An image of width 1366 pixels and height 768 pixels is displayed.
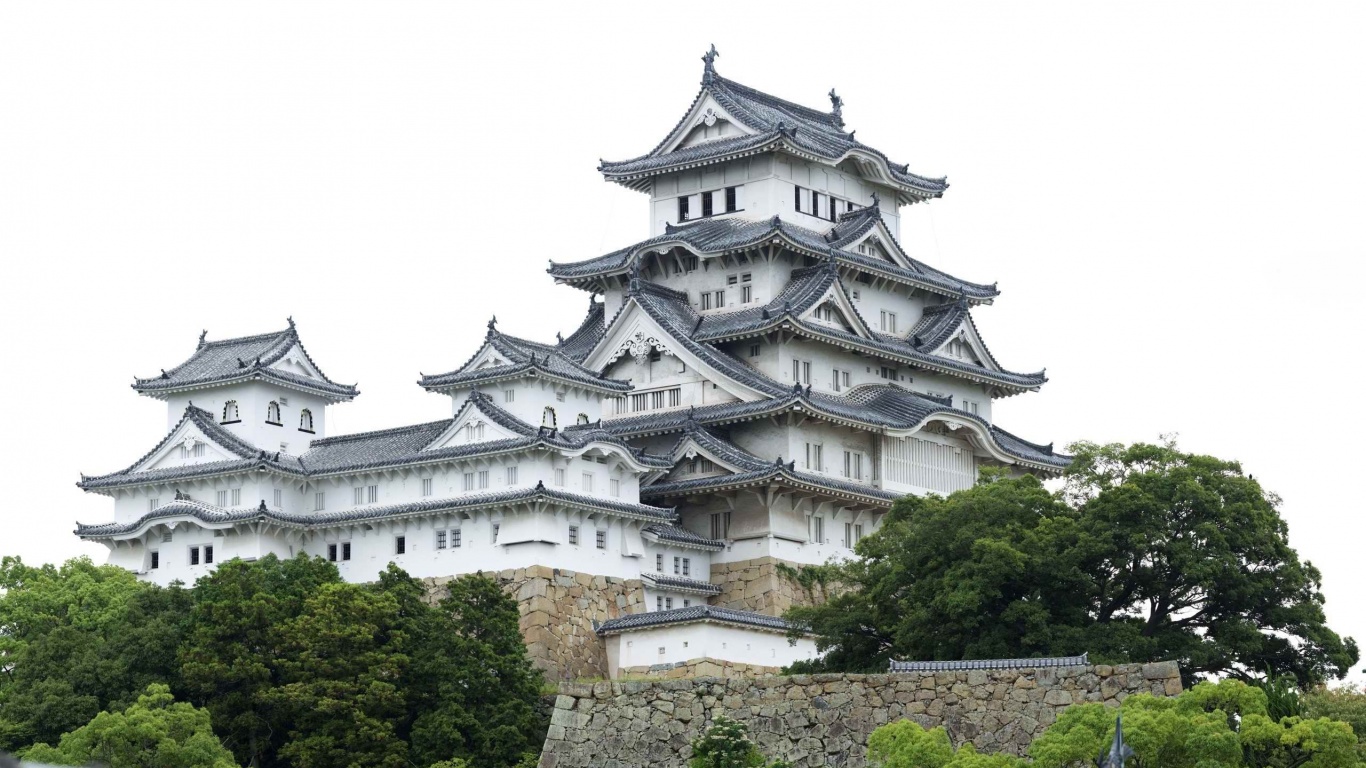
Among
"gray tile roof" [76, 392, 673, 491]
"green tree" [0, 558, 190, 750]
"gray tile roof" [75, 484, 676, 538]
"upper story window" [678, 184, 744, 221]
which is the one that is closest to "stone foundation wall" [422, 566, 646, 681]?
"gray tile roof" [75, 484, 676, 538]

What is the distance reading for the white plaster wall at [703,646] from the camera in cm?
5900

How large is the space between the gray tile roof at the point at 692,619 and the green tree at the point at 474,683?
201 inches

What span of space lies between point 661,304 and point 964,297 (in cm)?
1005

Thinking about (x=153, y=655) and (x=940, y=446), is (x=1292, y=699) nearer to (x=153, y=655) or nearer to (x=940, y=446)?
(x=153, y=655)

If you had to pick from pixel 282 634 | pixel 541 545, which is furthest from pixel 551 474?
pixel 282 634

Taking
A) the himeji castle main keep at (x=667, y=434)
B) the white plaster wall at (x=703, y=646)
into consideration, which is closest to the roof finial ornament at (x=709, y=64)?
the himeji castle main keep at (x=667, y=434)

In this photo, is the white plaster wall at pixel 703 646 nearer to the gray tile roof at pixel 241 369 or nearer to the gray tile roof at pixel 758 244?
the gray tile roof at pixel 241 369

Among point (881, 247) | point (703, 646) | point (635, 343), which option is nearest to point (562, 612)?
point (703, 646)

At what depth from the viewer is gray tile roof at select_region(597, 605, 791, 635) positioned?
194ft

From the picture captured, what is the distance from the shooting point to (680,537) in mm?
64750

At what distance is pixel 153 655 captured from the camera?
5522cm

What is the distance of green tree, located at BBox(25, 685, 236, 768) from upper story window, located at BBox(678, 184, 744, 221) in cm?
2788

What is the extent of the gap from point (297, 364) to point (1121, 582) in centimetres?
2482

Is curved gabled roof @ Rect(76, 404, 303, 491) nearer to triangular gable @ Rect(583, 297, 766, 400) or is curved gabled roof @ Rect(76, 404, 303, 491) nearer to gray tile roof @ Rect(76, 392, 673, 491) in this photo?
gray tile roof @ Rect(76, 392, 673, 491)
